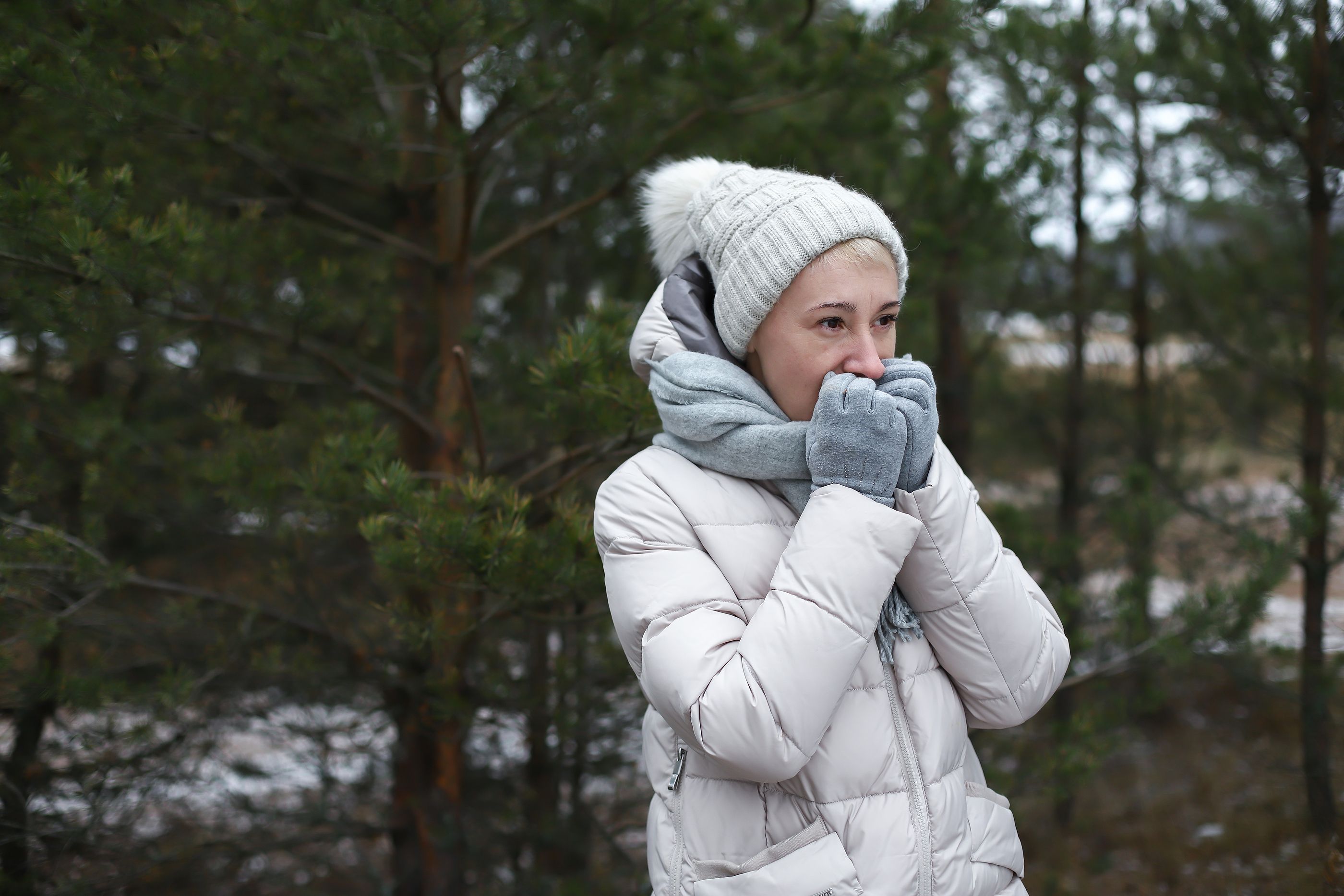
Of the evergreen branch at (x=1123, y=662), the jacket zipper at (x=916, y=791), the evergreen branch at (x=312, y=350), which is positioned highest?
the evergreen branch at (x=312, y=350)

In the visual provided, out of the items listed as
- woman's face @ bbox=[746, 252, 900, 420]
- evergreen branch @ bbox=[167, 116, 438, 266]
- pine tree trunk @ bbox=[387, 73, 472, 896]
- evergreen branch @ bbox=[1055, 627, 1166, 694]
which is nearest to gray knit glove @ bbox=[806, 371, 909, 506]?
woman's face @ bbox=[746, 252, 900, 420]

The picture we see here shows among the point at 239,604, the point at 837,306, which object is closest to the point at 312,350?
the point at 239,604

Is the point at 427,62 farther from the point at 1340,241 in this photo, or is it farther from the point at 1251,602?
the point at 1340,241

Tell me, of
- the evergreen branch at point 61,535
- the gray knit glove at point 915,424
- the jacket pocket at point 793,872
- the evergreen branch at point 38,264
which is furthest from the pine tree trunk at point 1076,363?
the evergreen branch at point 38,264

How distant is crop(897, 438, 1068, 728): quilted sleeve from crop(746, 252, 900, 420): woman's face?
225 millimetres

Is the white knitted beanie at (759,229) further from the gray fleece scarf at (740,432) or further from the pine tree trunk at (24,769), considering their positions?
the pine tree trunk at (24,769)

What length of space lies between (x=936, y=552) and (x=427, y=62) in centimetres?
200

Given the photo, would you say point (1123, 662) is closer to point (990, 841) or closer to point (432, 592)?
point (990, 841)

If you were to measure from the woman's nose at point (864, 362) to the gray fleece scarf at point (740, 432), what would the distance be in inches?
5.0

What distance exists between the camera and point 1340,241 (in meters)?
5.02

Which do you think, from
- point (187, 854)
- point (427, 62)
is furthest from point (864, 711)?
point (187, 854)

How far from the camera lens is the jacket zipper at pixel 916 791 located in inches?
54.7

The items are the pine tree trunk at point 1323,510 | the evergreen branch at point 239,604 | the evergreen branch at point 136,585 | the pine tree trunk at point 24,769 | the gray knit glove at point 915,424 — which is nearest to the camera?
the gray knit glove at point 915,424

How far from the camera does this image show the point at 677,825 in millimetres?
1489
